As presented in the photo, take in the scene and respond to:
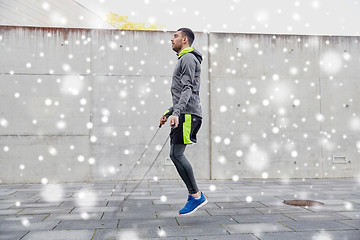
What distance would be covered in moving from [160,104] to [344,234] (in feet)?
15.0

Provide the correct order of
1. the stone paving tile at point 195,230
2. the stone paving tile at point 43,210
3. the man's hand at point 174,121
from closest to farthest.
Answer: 1. the stone paving tile at point 195,230
2. the man's hand at point 174,121
3. the stone paving tile at point 43,210

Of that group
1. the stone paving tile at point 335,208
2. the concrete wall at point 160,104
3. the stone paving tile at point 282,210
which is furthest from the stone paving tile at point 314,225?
the concrete wall at point 160,104

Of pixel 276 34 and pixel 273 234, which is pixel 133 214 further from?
pixel 276 34

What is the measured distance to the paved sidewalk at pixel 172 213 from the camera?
9.64 feet

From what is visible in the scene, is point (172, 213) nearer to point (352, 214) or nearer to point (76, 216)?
point (76, 216)

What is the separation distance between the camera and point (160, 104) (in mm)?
6836

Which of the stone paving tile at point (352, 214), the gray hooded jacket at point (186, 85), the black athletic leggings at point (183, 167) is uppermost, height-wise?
the gray hooded jacket at point (186, 85)

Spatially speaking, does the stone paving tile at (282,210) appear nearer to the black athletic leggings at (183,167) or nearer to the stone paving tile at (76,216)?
the black athletic leggings at (183,167)

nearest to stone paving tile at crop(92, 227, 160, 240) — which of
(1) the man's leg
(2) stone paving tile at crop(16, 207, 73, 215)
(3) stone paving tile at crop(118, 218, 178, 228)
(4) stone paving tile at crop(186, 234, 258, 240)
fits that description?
(3) stone paving tile at crop(118, 218, 178, 228)

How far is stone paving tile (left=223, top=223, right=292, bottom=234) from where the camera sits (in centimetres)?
303

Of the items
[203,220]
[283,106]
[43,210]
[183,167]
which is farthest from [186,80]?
[283,106]

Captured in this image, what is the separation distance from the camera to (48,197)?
4910 millimetres

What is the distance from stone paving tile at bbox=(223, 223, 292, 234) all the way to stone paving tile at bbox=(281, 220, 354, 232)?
105 millimetres

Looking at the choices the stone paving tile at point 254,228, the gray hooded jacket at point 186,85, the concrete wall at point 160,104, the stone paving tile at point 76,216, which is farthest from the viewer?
the concrete wall at point 160,104
